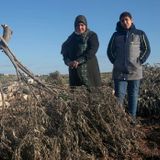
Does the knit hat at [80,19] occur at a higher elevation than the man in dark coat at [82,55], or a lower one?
higher

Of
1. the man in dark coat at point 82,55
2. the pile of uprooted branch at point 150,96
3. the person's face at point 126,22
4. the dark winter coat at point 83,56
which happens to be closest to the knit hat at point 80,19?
the man in dark coat at point 82,55

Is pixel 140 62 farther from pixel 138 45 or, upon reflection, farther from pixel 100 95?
pixel 100 95

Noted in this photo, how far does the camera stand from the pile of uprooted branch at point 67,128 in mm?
5953

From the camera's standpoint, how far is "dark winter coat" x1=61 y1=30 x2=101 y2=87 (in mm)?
7715

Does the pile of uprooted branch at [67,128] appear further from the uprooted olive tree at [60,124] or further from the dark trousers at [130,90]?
the dark trousers at [130,90]

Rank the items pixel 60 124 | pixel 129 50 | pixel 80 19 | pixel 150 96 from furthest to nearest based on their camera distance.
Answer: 1. pixel 150 96
2. pixel 129 50
3. pixel 80 19
4. pixel 60 124

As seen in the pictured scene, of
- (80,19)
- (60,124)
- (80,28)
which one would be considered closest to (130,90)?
(80,28)

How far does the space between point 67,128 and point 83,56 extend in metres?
1.84

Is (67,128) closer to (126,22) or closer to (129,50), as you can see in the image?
(129,50)

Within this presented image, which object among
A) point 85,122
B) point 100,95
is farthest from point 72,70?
point 85,122

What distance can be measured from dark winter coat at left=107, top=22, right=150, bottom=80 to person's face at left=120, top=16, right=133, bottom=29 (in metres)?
0.07

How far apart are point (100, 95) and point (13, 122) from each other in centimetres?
132

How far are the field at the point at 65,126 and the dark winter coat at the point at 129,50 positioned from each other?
0.90 metres

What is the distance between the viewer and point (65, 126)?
20.3 ft
